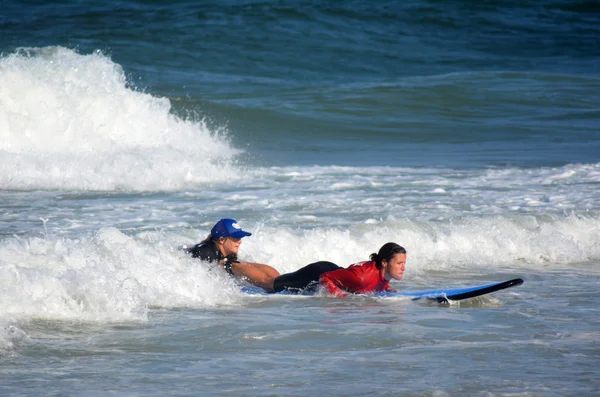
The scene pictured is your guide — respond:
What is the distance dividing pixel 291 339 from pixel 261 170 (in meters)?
9.48

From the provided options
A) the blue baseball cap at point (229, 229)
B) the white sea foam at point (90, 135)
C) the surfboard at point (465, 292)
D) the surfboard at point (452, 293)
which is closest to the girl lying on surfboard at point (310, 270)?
the blue baseball cap at point (229, 229)

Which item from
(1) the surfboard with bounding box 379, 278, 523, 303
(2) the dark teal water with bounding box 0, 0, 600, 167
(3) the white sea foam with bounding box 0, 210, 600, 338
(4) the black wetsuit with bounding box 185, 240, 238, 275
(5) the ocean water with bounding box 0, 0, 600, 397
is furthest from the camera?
(2) the dark teal water with bounding box 0, 0, 600, 167

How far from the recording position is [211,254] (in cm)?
820

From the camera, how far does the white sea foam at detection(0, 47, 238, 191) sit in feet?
46.5

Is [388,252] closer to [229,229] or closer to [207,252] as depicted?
[229,229]

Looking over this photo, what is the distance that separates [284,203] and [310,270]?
A: 420 centimetres

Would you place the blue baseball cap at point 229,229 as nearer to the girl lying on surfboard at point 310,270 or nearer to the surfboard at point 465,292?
the girl lying on surfboard at point 310,270

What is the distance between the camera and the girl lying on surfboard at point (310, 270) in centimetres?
785

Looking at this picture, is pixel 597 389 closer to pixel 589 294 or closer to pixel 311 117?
pixel 589 294

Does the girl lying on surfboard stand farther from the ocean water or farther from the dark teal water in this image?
the dark teal water

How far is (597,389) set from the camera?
514 centimetres

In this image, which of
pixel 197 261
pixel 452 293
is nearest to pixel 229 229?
pixel 197 261

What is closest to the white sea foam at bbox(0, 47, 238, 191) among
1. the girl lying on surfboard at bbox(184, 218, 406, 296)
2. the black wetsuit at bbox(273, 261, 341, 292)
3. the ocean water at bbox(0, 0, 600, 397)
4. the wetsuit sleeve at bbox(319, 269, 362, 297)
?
the ocean water at bbox(0, 0, 600, 397)

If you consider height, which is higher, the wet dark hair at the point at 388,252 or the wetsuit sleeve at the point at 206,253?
the wet dark hair at the point at 388,252
